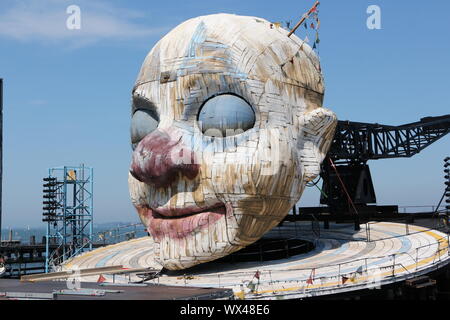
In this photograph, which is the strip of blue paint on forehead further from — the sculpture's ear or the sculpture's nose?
the sculpture's ear

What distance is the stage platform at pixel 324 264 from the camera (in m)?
20.3

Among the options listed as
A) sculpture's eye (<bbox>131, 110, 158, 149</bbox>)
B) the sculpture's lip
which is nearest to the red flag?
the sculpture's lip

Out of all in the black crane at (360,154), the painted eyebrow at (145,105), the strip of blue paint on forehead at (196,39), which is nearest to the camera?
the strip of blue paint on forehead at (196,39)

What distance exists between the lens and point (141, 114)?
25391 mm

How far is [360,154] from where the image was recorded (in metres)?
39.4

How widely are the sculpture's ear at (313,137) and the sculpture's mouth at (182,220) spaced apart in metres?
4.38

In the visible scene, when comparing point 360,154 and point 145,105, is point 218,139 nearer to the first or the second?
point 145,105

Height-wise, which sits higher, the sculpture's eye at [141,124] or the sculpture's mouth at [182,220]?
the sculpture's eye at [141,124]

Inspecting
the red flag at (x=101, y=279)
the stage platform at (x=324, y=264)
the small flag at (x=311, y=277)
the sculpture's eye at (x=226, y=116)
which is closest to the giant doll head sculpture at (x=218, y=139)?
the sculpture's eye at (x=226, y=116)

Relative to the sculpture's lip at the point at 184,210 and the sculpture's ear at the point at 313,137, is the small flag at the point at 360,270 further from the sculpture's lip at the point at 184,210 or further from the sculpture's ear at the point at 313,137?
the sculpture's lip at the point at 184,210

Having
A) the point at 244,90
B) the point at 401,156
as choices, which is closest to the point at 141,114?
the point at 244,90
